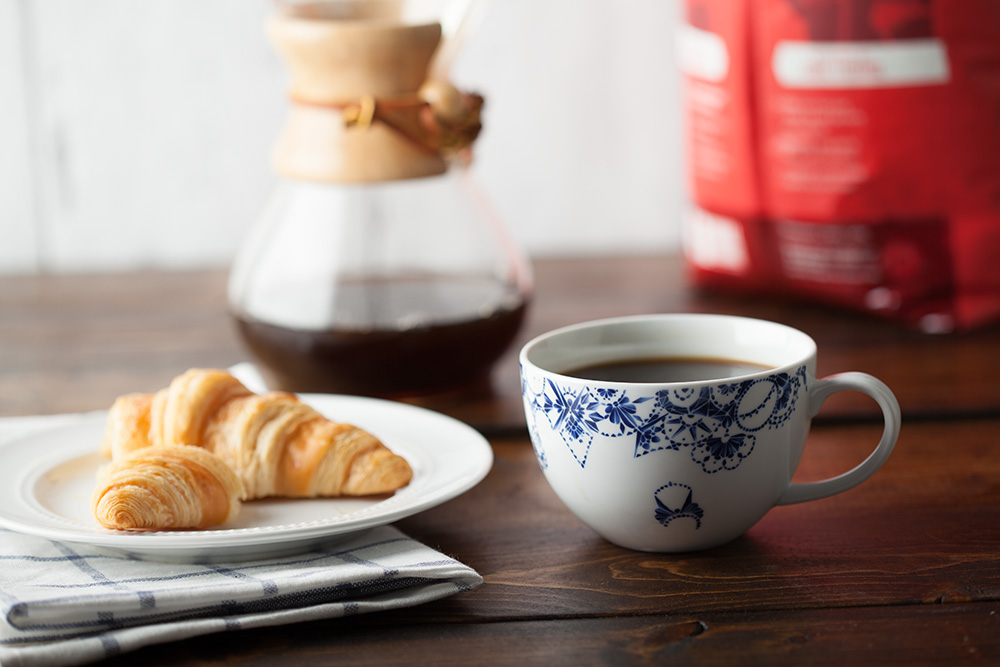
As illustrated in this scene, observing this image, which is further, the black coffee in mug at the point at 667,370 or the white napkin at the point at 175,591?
the black coffee in mug at the point at 667,370

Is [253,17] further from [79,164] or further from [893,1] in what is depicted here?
[893,1]

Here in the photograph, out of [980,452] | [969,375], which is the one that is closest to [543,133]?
[969,375]

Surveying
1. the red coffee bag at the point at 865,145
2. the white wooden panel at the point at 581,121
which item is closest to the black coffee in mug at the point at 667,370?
the red coffee bag at the point at 865,145

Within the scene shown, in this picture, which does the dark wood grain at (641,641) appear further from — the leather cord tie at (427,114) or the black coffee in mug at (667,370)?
the leather cord tie at (427,114)

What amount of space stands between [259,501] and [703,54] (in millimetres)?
646

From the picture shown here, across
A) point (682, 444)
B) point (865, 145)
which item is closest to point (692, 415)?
point (682, 444)

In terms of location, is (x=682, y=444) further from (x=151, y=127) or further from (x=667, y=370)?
(x=151, y=127)

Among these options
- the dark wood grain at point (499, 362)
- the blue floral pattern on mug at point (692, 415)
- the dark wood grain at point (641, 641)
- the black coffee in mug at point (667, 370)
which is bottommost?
the dark wood grain at point (499, 362)

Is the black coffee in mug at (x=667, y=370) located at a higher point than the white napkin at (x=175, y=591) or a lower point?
higher

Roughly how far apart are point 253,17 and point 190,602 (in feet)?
3.17

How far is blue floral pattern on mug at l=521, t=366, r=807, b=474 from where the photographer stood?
1.61ft

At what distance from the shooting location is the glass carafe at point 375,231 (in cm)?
78

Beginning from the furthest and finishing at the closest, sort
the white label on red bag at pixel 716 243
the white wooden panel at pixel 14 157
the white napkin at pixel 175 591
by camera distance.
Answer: the white wooden panel at pixel 14 157
the white label on red bag at pixel 716 243
the white napkin at pixel 175 591

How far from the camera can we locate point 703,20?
1017 mm
